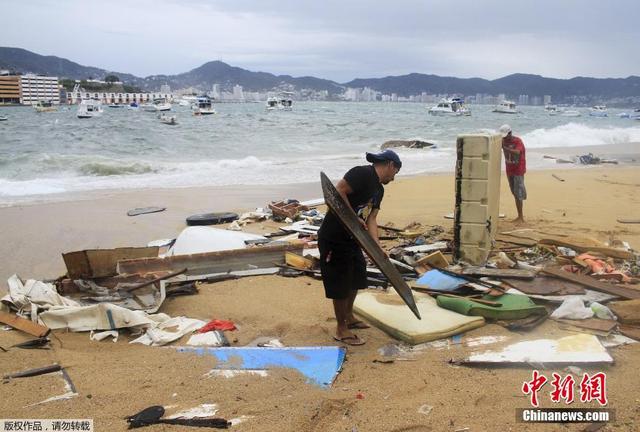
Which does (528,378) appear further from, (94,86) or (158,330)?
(94,86)

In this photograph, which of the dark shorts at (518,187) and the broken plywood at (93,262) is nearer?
the broken plywood at (93,262)

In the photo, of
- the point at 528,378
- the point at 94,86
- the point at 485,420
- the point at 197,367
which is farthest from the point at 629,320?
the point at 94,86

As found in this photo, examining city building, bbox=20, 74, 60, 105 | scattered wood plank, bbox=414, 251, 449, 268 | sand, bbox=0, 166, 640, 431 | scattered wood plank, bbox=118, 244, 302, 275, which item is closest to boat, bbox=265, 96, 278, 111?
city building, bbox=20, 74, 60, 105

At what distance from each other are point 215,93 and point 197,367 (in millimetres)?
165922

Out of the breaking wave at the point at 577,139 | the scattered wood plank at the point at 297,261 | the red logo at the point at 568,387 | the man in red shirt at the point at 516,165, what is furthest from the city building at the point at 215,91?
the red logo at the point at 568,387

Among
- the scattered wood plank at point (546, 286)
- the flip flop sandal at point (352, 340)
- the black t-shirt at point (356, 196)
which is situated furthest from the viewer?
the scattered wood plank at point (546, 286)

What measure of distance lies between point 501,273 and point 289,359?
2965 mm

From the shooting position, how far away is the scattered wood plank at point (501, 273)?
6.02 metres

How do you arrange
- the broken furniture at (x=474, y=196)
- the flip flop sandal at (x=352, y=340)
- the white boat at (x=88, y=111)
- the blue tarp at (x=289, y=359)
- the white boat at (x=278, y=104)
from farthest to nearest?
the white boat at (x=278, y=104) < the white boat at (x=88, y=111) < the broken furniture at (x=474, y=196) < the flip flop sandal at (x=352, y=340) < the blue tarp at (x=289, y=359)

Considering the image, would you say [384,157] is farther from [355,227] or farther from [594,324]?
[594,324]

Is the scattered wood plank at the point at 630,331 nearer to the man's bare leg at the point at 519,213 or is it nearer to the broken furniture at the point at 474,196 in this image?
the broken furniture at the point at 474,196

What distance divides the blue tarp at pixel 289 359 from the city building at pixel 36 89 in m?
106

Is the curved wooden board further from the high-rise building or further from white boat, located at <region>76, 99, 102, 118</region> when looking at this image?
the high-rise building

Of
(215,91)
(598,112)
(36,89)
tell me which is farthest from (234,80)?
(598,112)
